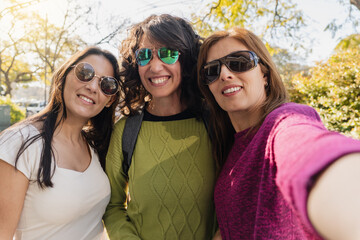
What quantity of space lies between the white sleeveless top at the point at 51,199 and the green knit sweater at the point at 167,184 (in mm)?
238

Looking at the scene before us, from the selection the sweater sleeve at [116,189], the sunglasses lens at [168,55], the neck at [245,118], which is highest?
the sunglasses lens at [168,55]

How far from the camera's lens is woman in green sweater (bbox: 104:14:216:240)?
74.7 inches

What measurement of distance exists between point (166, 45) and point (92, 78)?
2.34 feet

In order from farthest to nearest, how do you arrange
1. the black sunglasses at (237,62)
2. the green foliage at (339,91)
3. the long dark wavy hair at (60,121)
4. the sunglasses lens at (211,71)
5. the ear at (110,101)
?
the green foliage at (339,91) → the ear at (110,101) → the long dark wavy hair at (60,121) → the sunglasses lens at (211,71) → the black sunglasses at (237,62)

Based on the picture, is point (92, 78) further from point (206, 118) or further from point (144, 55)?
point (206, 118)

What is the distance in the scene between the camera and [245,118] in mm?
1660

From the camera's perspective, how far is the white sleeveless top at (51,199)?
1.75 m

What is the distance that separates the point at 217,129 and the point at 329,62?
313 inches

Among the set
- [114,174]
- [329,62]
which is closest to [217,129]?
[114,174]

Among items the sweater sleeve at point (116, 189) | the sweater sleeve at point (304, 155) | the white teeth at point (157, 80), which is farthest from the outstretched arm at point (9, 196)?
the sweater sleeve at point (304, 155)

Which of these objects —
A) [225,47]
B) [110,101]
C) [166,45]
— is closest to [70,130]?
[110,101]

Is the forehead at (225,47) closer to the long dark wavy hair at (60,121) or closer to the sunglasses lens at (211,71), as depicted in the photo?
the sunglasses lens at (211,71)

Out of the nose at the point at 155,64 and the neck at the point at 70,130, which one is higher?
the nose at the point at 155,64

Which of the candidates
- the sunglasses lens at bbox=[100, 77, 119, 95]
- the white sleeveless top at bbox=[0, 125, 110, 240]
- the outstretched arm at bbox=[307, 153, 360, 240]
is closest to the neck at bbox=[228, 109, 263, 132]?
the outstretched arm at bbox=[307, 153, 360, 240]
